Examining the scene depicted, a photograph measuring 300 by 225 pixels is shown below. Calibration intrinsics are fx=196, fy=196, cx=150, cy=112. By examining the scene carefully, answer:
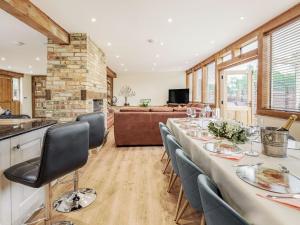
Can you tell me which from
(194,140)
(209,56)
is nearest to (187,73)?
(209,56)

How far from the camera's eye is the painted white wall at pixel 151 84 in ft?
35.8

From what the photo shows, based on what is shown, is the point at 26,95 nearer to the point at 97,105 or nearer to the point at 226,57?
the point at 97,105

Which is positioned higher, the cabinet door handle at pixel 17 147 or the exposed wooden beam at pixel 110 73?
the exposed wooden beam at pixel 110 73

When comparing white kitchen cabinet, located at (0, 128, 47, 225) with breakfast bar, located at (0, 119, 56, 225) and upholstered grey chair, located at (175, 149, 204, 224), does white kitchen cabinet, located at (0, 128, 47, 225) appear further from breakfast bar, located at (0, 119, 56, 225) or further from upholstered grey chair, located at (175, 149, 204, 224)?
upholstered grey chair, located at (175, 149, 204, 224)

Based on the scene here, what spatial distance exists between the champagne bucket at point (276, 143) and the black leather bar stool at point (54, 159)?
4.90 feet

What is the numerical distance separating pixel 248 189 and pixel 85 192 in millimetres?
2032

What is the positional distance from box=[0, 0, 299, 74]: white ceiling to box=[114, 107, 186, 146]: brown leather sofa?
5.86 ft

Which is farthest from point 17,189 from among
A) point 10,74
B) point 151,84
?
point 10,74

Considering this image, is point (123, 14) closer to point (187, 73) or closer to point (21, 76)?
point (187, 73)

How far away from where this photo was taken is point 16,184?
1.67 m

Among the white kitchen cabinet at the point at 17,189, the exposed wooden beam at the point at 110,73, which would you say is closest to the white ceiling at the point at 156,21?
the white kitchen cabinet at the point at 17,189

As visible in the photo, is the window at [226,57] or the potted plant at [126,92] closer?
the window at [226,57]

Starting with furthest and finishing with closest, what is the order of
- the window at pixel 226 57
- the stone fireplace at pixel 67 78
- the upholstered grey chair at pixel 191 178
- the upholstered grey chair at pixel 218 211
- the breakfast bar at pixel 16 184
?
1. the window at pixel 226 57
2. the stone fireplace at pixel 67 78
3. the breakfast bar at pixel 16 184
4. the upholstered grey chair at pixel 191 178
5. the upholstered grey chair at pixel 218 211

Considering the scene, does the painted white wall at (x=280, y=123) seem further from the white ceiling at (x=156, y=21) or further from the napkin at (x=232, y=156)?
the napkin at (x=232, y=156)
